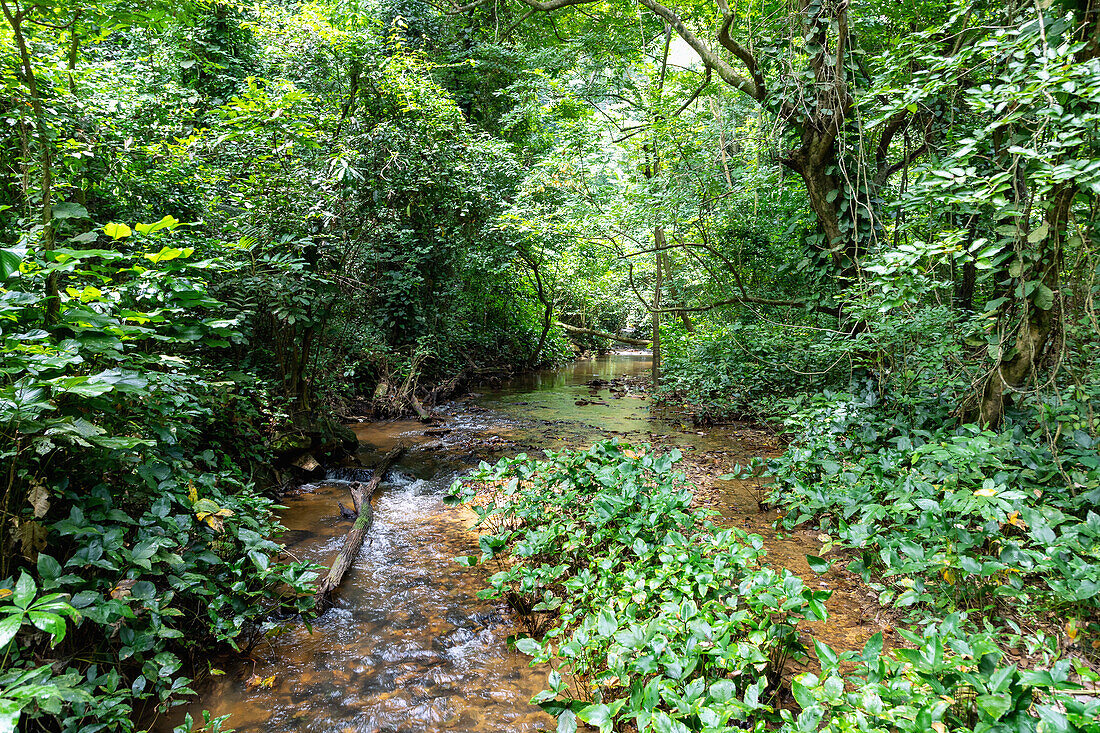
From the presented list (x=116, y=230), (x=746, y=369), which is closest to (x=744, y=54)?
(x=746, y=369)

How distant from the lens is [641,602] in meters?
2.31

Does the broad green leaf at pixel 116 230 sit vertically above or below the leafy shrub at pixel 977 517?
above

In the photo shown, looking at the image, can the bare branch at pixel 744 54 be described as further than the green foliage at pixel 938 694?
Yes

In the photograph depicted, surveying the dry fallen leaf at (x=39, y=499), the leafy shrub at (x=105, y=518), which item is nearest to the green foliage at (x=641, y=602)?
the leafy shrub at (x=105, y=518)

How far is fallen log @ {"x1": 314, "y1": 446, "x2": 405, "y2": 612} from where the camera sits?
134 inches

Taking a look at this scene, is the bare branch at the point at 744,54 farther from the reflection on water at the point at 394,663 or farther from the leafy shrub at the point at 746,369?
the reflection on water at the point at 394,663

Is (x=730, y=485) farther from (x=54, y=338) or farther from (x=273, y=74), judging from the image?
Result: (x=273, y=74)

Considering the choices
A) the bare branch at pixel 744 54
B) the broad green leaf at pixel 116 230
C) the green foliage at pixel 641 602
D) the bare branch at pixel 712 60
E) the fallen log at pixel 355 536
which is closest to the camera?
the green foliage at pixel 641 602

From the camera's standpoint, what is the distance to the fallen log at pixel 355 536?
3.41 meters

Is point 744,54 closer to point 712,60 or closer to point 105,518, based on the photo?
point 712,60

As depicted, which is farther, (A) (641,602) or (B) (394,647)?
(B) (394,647)

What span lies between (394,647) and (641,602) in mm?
1648

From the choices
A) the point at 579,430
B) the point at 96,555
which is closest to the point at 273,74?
the point at 579,430

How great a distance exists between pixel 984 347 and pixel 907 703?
3.18 meters
